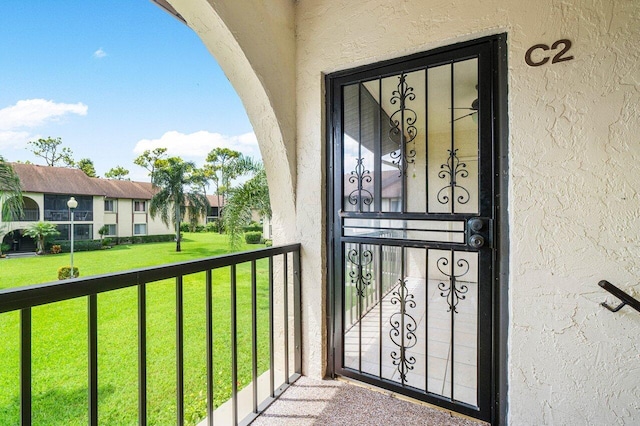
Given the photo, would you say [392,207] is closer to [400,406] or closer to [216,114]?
[400,406]

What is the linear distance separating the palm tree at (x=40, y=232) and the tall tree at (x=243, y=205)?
2.15 m

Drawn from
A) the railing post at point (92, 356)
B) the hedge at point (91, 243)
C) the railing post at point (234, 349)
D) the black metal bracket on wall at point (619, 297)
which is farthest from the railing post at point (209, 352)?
the hedge at point (91, 243)

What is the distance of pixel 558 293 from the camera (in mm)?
1432

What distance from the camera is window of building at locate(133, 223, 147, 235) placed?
542 centimetres

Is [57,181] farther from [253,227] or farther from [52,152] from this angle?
[253,227]

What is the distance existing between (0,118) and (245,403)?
7275mm

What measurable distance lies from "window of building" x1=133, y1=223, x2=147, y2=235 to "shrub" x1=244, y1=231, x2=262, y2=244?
2.20m

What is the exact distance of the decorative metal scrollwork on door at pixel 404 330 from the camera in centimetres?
193

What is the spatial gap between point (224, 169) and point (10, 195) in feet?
10.8

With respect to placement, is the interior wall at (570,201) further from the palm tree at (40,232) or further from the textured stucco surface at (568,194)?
the palm tree at (40,232)

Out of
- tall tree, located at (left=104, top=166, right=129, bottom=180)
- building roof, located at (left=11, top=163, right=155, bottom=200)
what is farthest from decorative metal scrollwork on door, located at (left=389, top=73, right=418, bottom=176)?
tall tree, located at (left=104, top=166, right=129, bottom=180)

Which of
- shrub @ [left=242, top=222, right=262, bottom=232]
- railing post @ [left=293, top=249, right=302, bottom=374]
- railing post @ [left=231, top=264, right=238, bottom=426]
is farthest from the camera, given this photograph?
shrub @ [left=242, top=222, right=262, bottom=232]

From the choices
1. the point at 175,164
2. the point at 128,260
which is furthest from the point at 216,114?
the point at 128,260

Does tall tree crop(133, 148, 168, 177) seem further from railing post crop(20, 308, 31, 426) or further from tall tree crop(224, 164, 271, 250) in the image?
railing post crop(20, 308, 31, 426)
